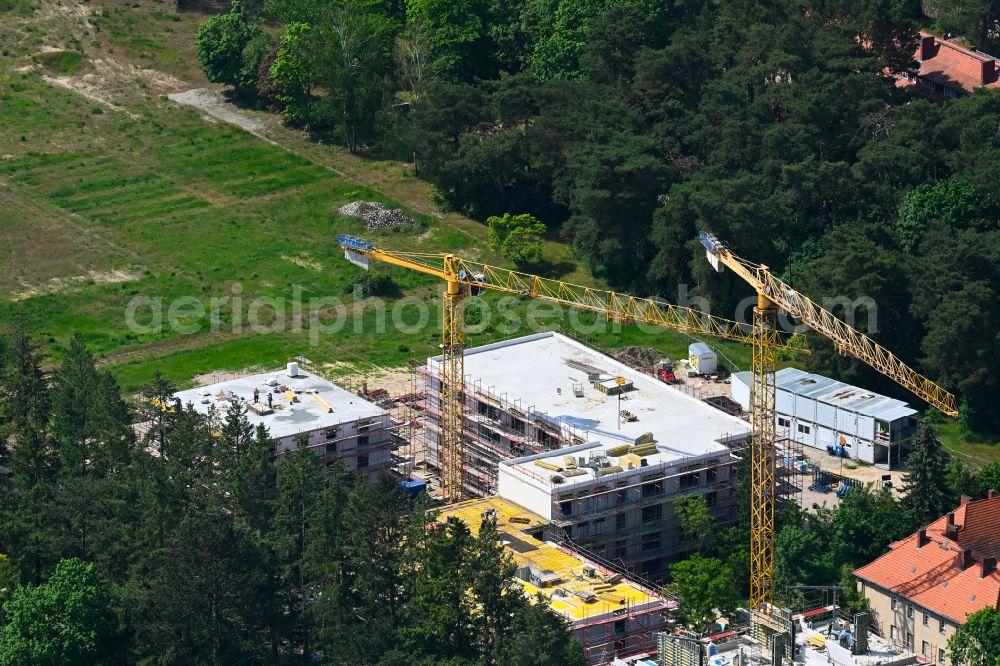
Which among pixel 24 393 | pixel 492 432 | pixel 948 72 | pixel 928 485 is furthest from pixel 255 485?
pixel 948 72

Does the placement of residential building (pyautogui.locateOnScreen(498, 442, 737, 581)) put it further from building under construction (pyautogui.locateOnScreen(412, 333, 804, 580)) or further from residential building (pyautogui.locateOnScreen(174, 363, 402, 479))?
residential building (pyautogui.locateOnScreen(174, 363, 402, 479))

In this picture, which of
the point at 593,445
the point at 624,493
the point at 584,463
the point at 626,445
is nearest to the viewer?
the point at 624,493

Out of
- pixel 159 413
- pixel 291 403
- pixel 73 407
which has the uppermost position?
pixel 159 413

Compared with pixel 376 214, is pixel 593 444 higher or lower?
lower

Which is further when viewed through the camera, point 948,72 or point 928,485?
point 948,72

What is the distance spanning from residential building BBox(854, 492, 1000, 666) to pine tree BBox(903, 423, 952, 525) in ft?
18.6

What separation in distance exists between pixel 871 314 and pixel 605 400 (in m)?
22.0

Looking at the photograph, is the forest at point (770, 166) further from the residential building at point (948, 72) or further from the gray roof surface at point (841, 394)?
the residential building at point (948, 72)

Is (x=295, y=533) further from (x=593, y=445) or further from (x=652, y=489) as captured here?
(x=652, y=489)

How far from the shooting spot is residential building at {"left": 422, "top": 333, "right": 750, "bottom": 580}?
140 metres

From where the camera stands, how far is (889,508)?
5472 inches

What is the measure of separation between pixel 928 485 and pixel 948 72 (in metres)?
67.4

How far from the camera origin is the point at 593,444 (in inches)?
5699

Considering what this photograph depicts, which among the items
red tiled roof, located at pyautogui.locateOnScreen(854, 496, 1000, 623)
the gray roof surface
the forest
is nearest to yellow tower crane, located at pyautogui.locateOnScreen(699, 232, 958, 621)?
the gray roof surface
